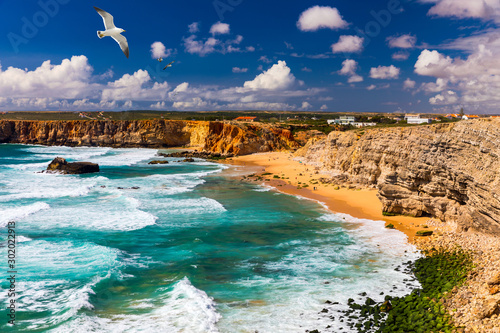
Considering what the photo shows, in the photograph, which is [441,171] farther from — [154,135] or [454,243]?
[154,135]

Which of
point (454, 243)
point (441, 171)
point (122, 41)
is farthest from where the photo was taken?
point (441, 171)

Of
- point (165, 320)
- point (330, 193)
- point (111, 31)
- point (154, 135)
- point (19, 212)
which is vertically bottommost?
point (19, 212)

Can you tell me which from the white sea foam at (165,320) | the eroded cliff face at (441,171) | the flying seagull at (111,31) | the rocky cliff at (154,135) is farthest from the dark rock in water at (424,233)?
the rocky cliff at (154,135)

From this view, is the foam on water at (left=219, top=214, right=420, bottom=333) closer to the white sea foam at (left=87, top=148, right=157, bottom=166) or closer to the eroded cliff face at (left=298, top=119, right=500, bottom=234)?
the eroded cliff face at (left=298, top=119, right=500, bottom=234)

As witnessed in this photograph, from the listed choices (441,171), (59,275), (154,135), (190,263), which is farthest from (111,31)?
(154,135)

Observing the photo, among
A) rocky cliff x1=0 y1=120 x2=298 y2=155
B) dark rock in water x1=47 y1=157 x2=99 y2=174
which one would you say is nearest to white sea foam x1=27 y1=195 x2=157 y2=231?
dark rock in water x1=47 y1=157 x2=99 y2=174

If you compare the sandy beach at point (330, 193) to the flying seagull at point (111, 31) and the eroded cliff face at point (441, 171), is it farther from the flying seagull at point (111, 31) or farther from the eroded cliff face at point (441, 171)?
the flying seagull at point (111, 31)
